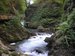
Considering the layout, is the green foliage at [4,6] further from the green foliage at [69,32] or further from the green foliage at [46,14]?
the green foliage at [46,14]

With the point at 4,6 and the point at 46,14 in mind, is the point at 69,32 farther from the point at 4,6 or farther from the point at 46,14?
the point at 46,14

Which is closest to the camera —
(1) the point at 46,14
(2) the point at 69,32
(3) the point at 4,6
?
(2) the point at 69,32

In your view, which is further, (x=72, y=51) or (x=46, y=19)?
(x=46, y=19)

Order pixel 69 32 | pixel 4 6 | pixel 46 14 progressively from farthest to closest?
pixel 46 14, pixel 4 6, pixel 69 32

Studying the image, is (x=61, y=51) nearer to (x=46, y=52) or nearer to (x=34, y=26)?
(x=46, y=52)

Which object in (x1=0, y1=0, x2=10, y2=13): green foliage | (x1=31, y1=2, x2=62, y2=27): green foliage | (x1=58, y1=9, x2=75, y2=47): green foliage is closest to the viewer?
(x1=58, y1=9, x2=75, y2=47): green foliage

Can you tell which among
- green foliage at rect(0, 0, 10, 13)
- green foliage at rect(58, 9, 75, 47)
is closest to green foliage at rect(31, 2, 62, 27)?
green foliage at rect(0, 0, 10, 13)

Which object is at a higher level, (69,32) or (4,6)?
(4,6)

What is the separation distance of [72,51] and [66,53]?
0.92ft

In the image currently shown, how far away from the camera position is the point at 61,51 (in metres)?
8.59

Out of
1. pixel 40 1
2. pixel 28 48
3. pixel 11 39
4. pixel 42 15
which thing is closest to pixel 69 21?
pixel 28 48

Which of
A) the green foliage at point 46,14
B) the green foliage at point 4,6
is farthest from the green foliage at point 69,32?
the green foliage at point 46,14

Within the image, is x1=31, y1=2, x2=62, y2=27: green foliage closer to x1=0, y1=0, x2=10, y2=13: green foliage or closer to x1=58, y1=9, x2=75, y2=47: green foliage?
x1=0, y1=0, x2=10, y2=13: green foliage

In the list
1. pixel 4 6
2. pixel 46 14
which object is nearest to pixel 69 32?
pixel 4 6
